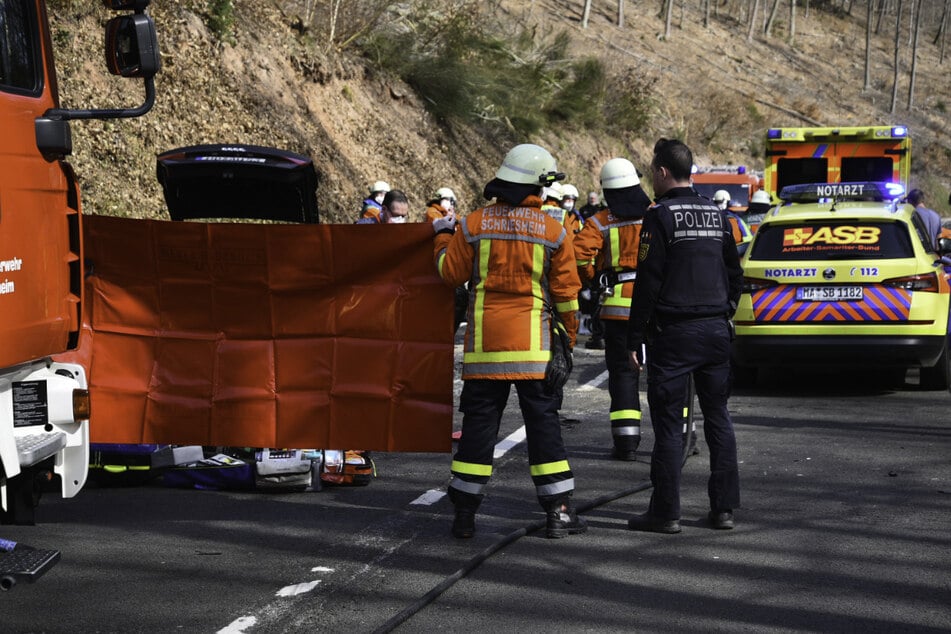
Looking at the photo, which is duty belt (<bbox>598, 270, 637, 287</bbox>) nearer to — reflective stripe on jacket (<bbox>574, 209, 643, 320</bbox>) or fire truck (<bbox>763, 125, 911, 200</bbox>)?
reflective stripe on jacket (<bbox>574, 209, 643, 320</bbox>)

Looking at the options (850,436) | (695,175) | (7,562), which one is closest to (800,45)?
(695,175)

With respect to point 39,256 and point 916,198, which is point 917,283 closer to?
point 916,198

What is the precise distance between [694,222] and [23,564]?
12.5 feet

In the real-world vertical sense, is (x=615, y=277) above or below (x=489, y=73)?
below

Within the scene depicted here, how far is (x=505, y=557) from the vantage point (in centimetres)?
636

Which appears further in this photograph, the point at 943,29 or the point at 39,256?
the point at 943,29

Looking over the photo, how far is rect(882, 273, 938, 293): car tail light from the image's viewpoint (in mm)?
11945

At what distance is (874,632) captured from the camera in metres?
5.16

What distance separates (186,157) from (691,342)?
439cm

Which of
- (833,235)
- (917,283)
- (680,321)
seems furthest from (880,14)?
(680,321)

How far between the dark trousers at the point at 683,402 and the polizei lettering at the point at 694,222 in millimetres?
451

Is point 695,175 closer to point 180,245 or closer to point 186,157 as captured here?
point 186,157

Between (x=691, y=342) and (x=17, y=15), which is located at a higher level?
(x=17, y=15)

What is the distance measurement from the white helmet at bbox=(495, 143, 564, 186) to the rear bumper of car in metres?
5.81
